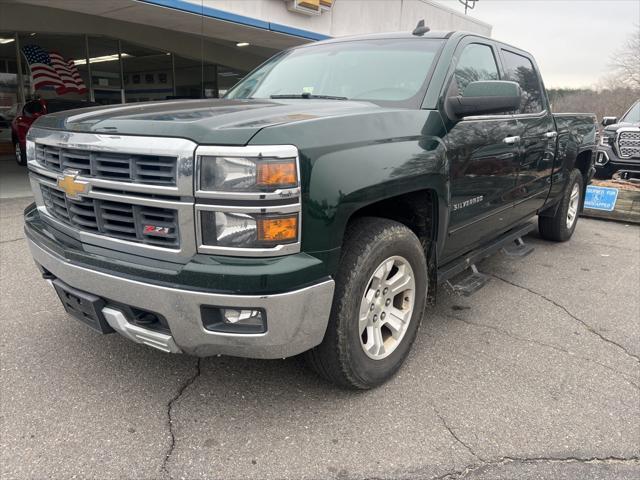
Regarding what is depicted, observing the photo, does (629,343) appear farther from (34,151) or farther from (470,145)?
(34,151)

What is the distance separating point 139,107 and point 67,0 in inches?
316

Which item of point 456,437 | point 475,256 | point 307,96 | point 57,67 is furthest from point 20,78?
point 456,437

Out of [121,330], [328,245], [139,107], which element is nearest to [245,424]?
[121,330]

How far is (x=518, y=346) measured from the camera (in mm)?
3385

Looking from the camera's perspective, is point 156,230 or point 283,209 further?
point 156,230

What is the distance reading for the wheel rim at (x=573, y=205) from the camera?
589 cm

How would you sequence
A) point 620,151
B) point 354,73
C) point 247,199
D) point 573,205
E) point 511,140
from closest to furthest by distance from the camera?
point 247,199
point 354,73
point 511,140
point 573,205
point 620,151

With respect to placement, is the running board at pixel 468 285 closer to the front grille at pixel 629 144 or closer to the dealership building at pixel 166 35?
the front grille at pixel 629 144

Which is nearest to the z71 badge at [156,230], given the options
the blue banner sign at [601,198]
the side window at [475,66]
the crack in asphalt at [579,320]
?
the side window at [475,66]

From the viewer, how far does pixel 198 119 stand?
220 centimetres

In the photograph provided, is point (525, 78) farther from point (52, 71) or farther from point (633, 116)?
point (52, 71)

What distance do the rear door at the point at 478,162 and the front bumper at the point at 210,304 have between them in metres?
1.34

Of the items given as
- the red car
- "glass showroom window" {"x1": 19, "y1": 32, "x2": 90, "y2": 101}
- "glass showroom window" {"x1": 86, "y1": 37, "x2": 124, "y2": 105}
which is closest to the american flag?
"glass showroom window" {"x1": 19, "y1": 32, "x2": 90, "y2": 101}

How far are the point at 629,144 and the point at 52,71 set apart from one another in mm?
14609
